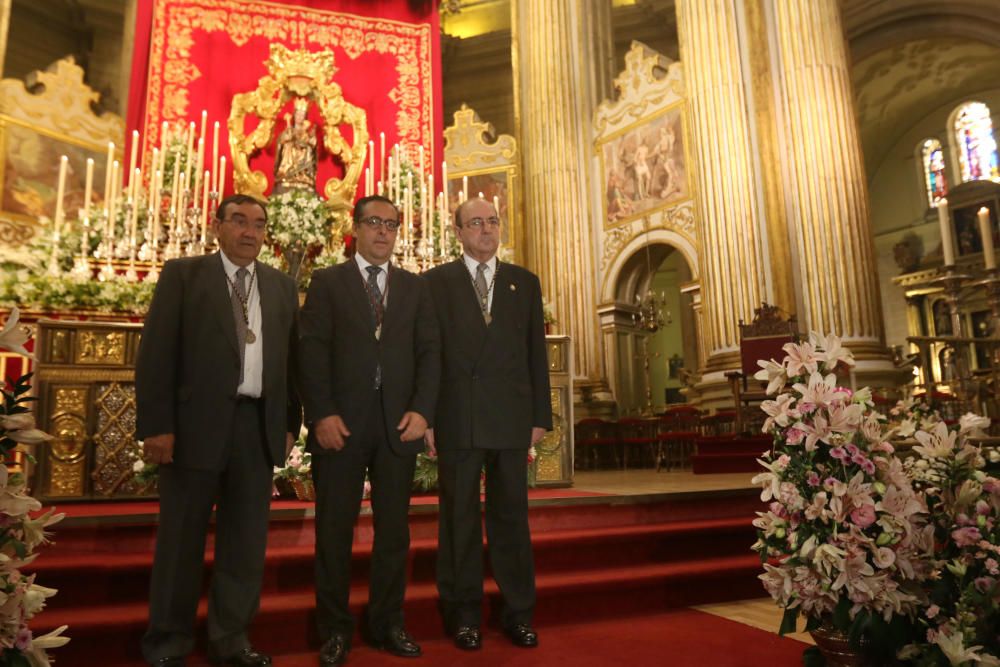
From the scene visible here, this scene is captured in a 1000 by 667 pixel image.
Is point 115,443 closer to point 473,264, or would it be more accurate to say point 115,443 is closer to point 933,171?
point 473,264

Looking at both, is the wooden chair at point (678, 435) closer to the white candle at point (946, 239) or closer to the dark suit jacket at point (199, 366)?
the white candle at point (946, 239)

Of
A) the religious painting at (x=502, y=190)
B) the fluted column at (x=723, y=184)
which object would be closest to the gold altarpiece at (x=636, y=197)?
the fluted column at (x=723, y=184)

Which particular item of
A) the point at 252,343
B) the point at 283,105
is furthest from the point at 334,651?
the point at 283,105

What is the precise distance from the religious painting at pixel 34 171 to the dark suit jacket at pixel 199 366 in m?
8.15

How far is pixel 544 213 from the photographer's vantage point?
36.2ft

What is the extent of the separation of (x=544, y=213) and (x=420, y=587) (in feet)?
28.3

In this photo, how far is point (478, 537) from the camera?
251cm

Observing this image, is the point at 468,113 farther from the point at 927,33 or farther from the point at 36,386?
the point at 36,386

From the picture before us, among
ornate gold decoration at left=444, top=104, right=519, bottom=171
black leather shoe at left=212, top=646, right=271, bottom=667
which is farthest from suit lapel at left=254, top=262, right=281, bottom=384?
ornate gold decoration at left=444, top=104, right=519, bottom=171

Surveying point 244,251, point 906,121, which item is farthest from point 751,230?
point 906,121

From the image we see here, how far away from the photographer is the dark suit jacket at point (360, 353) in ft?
7.75

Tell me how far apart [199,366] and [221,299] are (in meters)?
0.22

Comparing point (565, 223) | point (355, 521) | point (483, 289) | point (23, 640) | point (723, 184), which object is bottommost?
point (23, 640)

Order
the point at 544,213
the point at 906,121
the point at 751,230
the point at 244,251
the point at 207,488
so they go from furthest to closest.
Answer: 1. the point at 906,121
2. the point at 544,213
3. the point at 751,230
4. the point at 244,251
5. the point at 207,488
